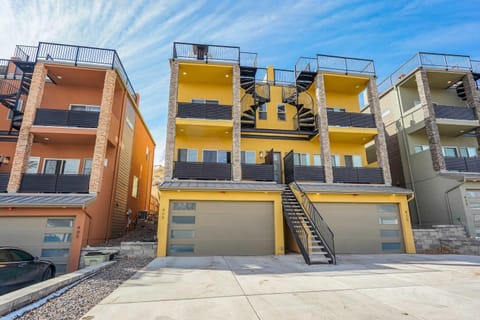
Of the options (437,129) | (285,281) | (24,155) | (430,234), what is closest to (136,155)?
(24,155)

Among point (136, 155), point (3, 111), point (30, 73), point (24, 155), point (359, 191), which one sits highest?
point (30, 73)

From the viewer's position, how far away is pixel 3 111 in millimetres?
13750

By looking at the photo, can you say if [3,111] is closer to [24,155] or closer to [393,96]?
[24,155]

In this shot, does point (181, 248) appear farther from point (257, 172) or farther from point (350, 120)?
point (350, 120)

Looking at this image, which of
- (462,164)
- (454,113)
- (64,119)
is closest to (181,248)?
(64,119)

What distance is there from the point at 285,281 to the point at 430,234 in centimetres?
1100

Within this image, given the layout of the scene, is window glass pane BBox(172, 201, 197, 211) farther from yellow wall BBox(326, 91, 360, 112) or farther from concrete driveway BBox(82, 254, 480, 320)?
yellow wall BBox(326, 91, 360, 112)

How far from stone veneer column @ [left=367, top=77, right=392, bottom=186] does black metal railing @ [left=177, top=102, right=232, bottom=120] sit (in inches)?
362

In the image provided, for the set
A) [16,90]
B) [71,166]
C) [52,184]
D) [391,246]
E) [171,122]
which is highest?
[16,90]

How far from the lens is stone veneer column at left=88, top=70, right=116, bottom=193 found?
11602 millimetres

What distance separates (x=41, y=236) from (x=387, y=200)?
16844 mm

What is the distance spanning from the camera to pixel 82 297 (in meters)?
5.05

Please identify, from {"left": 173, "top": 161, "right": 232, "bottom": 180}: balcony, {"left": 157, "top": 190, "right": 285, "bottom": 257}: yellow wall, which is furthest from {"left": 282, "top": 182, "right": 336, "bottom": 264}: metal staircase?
{"left": 173, "top": 161, "right": 232, "bottom": 180}: balcony

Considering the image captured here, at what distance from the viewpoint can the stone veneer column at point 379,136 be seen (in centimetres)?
1398
